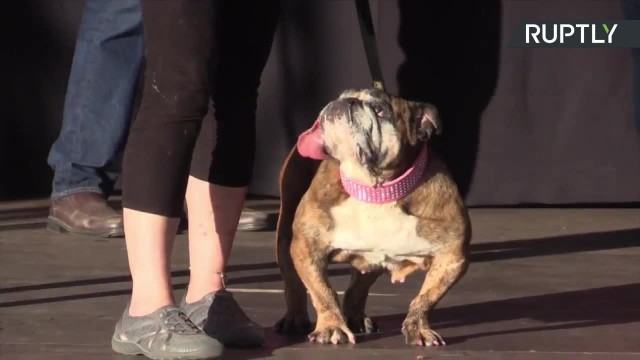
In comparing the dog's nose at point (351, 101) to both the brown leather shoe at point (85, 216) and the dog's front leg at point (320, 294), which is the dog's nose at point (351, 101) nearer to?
the dog's front leg at point (320, 294)

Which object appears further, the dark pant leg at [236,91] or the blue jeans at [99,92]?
the blue jeans at [99,92]

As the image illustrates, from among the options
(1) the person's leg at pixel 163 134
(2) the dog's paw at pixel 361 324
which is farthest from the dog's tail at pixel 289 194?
(1) the person's leg at pixel 163 134

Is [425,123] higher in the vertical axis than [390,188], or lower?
higher

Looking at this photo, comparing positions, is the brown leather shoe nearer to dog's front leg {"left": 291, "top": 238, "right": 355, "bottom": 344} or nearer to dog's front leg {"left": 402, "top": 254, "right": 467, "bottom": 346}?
dog's front leg {"left": 291, "top": 238, "right": 355, "bottom": 344}

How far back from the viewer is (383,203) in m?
3.84

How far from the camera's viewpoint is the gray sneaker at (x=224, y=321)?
3729 mm

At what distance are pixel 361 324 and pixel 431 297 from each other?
0.88ft

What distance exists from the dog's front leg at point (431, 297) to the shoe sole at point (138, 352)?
1.78 ft

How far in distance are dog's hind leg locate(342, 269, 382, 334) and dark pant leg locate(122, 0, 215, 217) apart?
2.34 feet

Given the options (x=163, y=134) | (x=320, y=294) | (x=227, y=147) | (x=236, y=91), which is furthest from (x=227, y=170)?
(x=320, y=294)

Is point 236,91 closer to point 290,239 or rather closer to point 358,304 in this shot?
point 290,239

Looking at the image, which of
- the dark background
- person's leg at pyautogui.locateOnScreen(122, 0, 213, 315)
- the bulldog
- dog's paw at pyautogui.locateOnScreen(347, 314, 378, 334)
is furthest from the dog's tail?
the dark background

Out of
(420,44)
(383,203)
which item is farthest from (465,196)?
(383,203)

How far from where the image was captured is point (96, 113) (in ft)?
19.3
